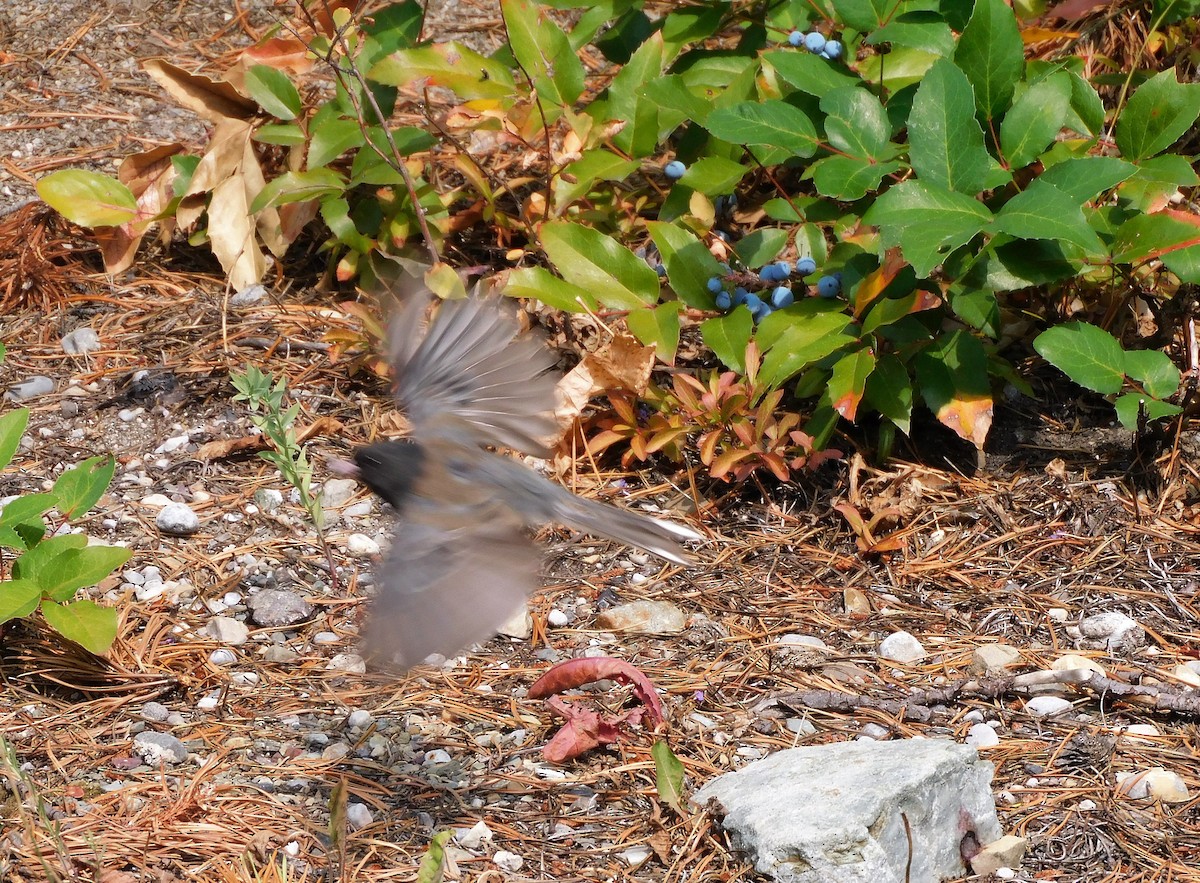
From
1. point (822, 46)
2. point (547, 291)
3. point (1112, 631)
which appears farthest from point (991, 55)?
point (1112, 631)

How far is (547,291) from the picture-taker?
352 cm

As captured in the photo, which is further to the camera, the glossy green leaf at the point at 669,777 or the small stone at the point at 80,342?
the small stone at the point at 80,342

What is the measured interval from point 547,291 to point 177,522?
4.08ft

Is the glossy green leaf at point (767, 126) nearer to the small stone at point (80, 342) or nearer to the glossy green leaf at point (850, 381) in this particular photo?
the glossy green leaf at point (850, 381)

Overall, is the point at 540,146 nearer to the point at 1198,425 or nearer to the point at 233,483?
the point at 233,483

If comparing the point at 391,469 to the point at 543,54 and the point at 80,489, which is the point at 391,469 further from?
the point at 543,54

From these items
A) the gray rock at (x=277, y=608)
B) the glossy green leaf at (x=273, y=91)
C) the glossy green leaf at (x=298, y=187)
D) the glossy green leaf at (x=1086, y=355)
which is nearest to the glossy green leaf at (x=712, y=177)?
the glossy green leaf at (x=1086, y=355)

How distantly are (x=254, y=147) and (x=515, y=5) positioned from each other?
46.1 inches

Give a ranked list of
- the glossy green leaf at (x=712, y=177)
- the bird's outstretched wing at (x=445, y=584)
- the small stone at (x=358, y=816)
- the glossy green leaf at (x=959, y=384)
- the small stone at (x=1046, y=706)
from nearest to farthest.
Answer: the bird's outstretched wing at (x=445, y=584) → the small stone at (x=358, y=816) → the small stone at (x=1046, y=706) → the glossy green leaf at (x=959, y=384) → the glossy green leaf at (x=712, y=177)

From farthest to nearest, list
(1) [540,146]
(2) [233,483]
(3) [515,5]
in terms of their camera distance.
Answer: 1. (1) [540,146]
2. (3) [515,5]
3. (2) [233,483]

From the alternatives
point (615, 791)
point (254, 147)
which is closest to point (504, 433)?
point (615, 791)

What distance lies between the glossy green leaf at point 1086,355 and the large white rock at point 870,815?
1.17 meters

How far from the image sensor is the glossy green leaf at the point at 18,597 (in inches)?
100.0

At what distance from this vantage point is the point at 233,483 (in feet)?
11.8
